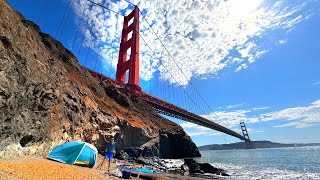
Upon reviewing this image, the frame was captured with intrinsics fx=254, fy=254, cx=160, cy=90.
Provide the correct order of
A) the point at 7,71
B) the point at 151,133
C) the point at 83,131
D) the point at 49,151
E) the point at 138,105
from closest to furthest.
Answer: the point at 7,71, the point at 49,151, the point at 83,131, the point at 151,133, the point at 138,105

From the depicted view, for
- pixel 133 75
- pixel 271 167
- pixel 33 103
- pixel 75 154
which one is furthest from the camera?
pixel 133 75

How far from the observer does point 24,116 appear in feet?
36.4

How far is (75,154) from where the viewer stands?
12078mm

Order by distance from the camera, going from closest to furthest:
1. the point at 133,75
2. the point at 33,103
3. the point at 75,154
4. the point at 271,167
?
the point at 33,103 → the point at 75,154 → the point at 271,167 → the point at 133,75

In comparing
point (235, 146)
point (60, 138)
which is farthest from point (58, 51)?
point (235, 146)

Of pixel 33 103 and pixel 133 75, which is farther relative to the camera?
pixel 133 75

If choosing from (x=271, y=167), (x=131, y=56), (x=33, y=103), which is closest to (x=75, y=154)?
(x=33, y=103)

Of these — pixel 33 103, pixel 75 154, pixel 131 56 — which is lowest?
pixel 75 154

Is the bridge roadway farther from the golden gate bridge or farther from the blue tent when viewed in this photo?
the blue tent

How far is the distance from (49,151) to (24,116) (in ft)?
8.57

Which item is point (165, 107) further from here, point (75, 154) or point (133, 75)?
point (75, 154)

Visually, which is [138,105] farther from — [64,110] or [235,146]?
[235,146]

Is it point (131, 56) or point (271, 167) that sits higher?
point (131, 56)

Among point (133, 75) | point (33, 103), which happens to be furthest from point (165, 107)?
point (33, 103)
